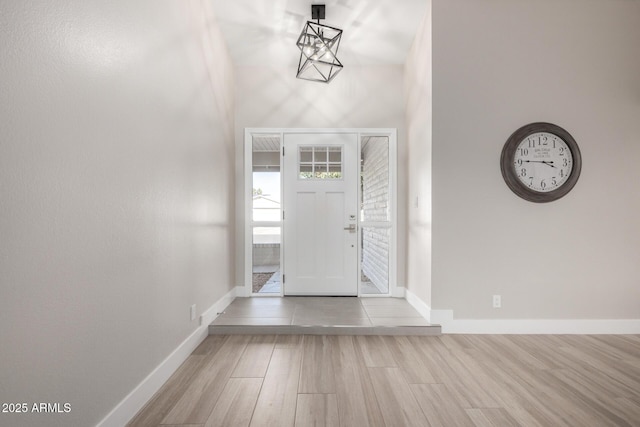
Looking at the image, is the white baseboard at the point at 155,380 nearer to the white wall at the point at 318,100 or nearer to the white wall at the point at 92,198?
the white wall at the point at 92,198

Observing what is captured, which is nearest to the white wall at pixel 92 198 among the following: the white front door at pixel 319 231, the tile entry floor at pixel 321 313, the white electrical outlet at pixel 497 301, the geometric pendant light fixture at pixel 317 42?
the tile entry floor at pixel 321 313

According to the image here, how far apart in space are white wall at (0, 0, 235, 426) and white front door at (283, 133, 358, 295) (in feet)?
5.40

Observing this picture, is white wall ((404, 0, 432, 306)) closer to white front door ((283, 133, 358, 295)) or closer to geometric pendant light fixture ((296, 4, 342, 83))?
white front door ((283, 133, 358, 295))

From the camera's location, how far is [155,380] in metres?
A: 2.07

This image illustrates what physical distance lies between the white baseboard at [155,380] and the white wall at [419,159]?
2.08m

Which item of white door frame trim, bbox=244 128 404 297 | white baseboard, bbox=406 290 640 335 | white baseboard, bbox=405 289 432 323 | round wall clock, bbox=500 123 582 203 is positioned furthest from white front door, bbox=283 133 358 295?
round wall clock, bbox=500 123 582 203

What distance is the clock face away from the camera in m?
3.03

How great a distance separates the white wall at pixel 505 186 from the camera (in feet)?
10.0

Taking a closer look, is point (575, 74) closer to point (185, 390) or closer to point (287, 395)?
point (287, 395)

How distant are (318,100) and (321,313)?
2.53 m

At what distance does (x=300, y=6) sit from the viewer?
3.15 metres

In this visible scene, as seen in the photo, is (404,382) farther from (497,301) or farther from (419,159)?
(419,159)

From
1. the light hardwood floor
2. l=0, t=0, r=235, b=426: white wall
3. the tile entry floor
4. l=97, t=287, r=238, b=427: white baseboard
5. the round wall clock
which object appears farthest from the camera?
the tile entry floor

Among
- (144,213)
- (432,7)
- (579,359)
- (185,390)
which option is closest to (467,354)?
(579,359)
